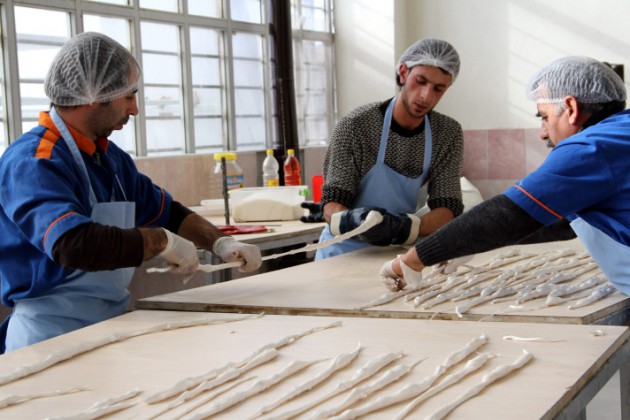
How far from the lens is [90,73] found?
7.73ft

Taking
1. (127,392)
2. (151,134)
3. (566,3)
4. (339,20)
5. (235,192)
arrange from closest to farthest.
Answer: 1. (127,392)
2. (235,192)
3. (151,134)
4. (566,3)
5. (339,20)

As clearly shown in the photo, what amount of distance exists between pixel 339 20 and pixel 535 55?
1.62 meters

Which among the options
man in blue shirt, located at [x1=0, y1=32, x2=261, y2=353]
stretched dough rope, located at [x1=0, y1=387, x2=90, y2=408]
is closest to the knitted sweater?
man in blue shirt, located at [x1=0, y1=32, x2=261, y2=353]

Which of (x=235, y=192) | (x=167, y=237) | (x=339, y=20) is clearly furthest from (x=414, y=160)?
(x=339, y=20)

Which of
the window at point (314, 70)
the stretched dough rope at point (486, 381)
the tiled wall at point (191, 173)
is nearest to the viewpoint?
the stretched dough rope at point (486, 381)

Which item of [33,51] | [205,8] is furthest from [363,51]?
[33,51]

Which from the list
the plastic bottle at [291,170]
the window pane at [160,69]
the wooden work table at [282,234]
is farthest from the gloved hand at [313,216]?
the window pane at [160,69]

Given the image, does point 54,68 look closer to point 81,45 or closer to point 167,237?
point 81,45

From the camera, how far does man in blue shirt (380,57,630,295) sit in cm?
204

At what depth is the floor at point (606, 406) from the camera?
13.0 feet

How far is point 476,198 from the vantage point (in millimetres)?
6016

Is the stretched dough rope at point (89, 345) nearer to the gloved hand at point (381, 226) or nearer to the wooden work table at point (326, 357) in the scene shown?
the wooden work table at point (326, 357)

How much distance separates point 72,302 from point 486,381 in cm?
127

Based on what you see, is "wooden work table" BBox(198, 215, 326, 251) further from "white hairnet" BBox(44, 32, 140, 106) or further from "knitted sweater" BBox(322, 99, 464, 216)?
"white hairnet" BBox(44, 32, 140, 106)
